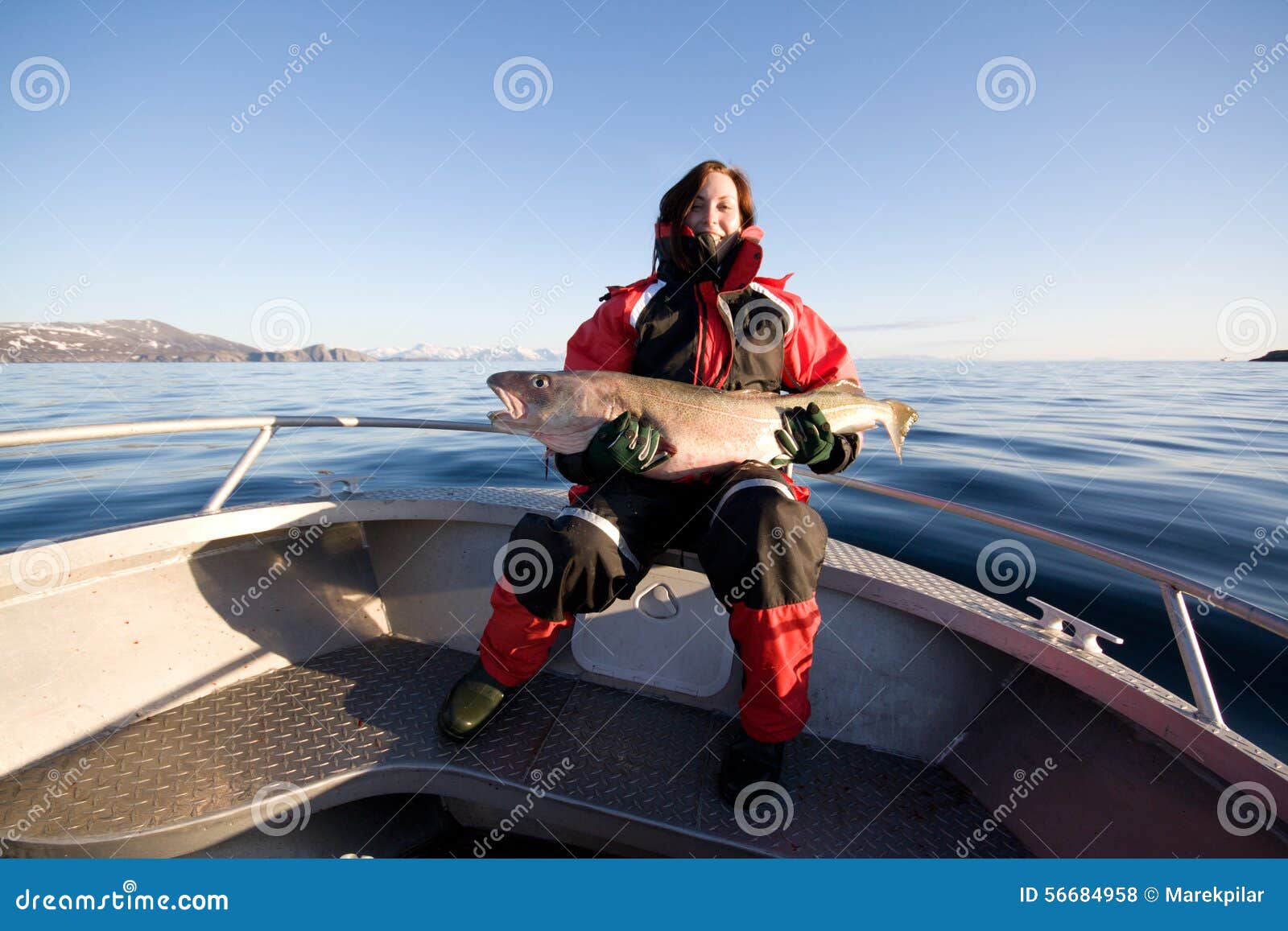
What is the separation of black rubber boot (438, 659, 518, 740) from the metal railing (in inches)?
50.8

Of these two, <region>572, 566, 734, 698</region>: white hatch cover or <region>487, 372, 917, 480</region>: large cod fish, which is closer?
<region>487, 372, 917, 480</region>: large cod fish

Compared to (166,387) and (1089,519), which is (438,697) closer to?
(1089,519)

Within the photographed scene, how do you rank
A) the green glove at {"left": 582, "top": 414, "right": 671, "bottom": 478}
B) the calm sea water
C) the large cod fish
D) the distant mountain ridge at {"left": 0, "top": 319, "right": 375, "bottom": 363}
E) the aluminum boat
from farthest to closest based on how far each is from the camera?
the distant mountain ridge at {"left": 0, "top": 319, "right": 375, "bottom": 363} < the calm sea water < the large cod fish < the green glove at {"left": 582, "top": 414, "right": 671, "bottom": 478} < the aluminum boat

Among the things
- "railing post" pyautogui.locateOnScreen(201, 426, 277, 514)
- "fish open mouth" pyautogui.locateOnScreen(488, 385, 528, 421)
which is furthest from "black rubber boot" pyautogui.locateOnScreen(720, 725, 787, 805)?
"railing post" pyautogui.locateOnScreen(201, 426, 277, 514)

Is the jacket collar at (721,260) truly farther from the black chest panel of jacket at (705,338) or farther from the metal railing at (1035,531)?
the metal railing at (1035,531)

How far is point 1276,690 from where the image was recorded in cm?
407

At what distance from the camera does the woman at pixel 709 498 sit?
89.3 inches

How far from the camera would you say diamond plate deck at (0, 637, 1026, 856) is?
2215 millimetres

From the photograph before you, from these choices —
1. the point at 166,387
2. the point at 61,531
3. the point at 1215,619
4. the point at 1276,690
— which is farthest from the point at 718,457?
the point at 166,387

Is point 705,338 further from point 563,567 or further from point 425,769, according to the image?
point 425,769

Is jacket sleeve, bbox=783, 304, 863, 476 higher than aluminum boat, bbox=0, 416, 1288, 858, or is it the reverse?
jacket sleeve, bbox=783, 304, 863, 476

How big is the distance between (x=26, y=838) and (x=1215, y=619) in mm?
8178

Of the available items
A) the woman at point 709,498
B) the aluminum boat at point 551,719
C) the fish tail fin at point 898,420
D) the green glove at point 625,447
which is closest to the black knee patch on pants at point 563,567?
the woman at point 709,498

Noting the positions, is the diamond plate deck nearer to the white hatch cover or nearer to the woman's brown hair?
the white hatch cover
